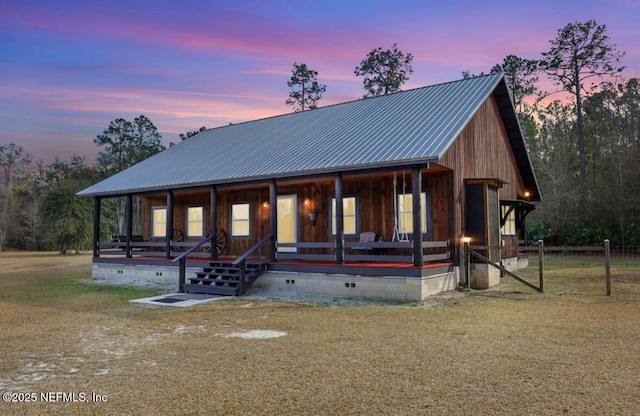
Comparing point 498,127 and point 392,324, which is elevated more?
point 498,127

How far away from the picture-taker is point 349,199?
14586 mm

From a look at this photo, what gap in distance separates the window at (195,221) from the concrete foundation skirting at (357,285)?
224 inches

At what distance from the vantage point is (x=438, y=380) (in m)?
4.87

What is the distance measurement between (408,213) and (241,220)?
6556 mm

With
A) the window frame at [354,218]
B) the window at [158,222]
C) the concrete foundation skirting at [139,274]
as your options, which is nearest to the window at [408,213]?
the window frame at [354,218]

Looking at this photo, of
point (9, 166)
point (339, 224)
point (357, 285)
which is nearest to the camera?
point (357, 285)

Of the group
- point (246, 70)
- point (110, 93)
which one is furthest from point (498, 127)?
point (110, 93)

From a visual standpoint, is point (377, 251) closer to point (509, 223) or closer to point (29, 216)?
point (509, 223)

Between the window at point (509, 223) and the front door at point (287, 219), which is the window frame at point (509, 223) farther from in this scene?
the front door at point (287, 219)

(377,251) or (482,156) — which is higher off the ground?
(482,156)

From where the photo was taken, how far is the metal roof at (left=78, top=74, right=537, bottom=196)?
1193cm

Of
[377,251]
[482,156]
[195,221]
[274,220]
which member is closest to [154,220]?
[195,221]

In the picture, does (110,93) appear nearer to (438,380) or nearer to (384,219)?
(384,219)

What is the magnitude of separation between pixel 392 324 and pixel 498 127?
11.6m
